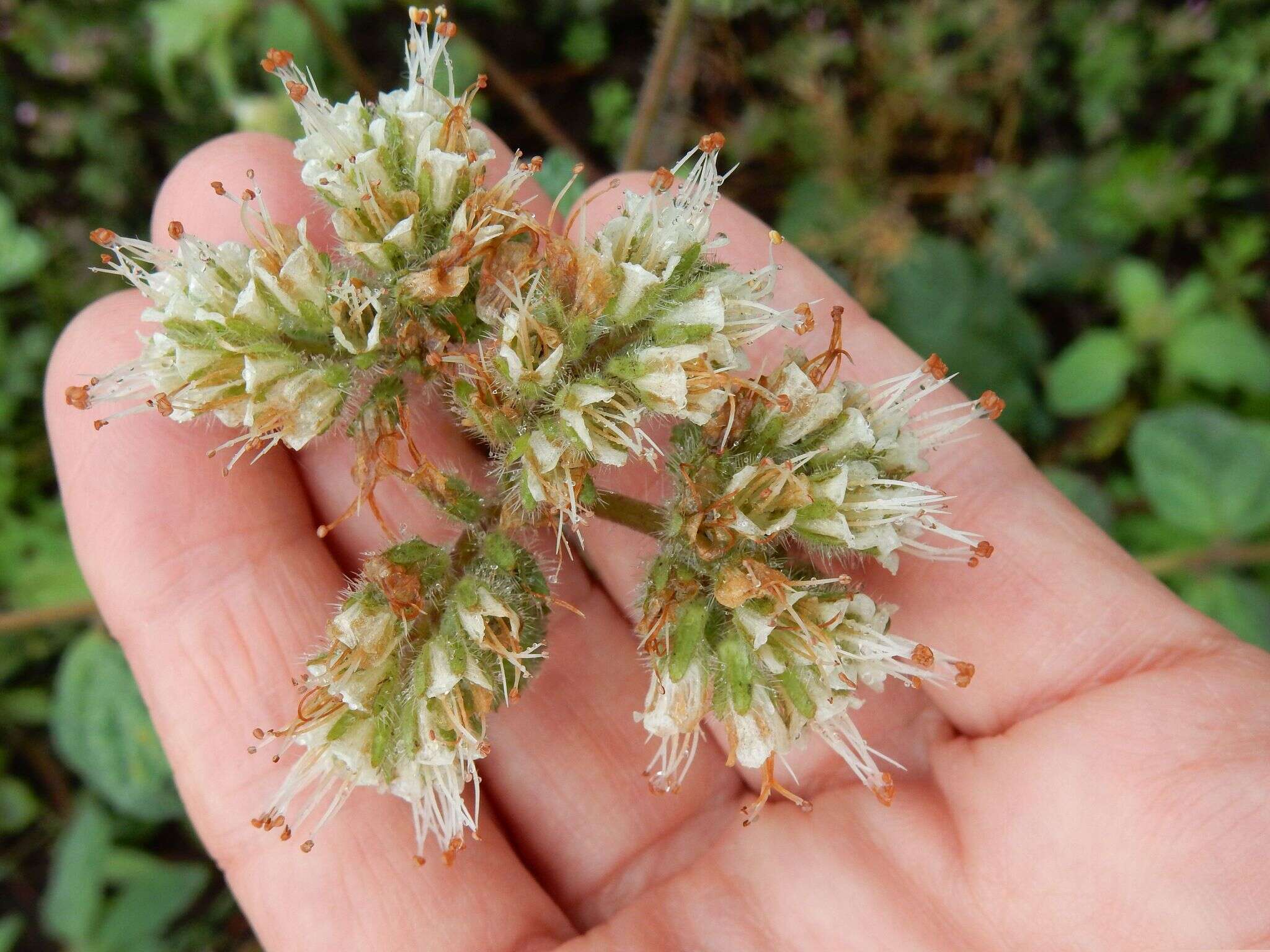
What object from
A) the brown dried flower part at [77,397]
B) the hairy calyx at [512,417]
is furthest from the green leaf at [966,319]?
the brown dried flower part at [77,397]

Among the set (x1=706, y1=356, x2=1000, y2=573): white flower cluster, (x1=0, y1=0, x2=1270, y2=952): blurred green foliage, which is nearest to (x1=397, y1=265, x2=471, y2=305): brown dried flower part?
(x1=706, y1=356, x2=1000, y2=573): white flower cluster

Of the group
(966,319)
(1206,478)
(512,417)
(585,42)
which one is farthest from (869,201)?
(512,417)

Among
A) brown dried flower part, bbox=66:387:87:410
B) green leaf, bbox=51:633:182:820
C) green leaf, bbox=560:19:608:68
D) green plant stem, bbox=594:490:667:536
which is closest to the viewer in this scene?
brown dried flower part, bbox=66:387:87:410

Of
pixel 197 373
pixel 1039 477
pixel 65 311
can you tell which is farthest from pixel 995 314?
pixel 65 311

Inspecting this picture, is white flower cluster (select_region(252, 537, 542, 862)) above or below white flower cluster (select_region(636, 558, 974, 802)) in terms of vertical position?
above

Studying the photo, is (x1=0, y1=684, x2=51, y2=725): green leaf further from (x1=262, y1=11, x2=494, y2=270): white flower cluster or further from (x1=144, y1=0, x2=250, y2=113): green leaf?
(x1=262, y1=11, x2=494, y2=270): white flower cluster

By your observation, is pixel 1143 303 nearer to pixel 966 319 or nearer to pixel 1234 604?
pixel 966 319
